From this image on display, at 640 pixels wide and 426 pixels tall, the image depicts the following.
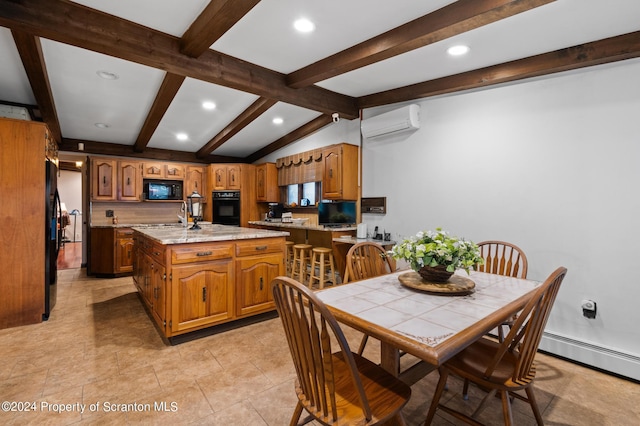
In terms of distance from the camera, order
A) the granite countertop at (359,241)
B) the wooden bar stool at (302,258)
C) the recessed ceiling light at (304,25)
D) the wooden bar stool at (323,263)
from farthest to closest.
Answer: the wooden bar stool at (302,258) < the wooden bar stool at (323,263) < the granite countertop at (359,241) < the recessed ceiling light at (304,25)

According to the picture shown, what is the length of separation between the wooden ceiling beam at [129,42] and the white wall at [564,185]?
6.87ft

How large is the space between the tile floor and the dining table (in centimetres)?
78

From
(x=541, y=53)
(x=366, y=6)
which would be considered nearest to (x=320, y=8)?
(x=366, y=6)

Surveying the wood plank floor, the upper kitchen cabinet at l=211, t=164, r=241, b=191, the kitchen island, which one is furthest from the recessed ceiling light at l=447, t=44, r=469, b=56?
the wood plank floor

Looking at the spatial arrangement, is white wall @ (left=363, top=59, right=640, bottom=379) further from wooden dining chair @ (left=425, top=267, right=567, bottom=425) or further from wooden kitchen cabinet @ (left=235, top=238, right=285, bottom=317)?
wooden kitchen cabinet @ (left=235, top=238, right=285, bottom=317)

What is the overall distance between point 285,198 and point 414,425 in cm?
501

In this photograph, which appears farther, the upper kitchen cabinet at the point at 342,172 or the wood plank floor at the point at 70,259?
the wood plank floor at the point at 70,259

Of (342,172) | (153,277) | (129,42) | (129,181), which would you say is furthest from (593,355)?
(129,181)

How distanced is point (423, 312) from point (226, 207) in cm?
565

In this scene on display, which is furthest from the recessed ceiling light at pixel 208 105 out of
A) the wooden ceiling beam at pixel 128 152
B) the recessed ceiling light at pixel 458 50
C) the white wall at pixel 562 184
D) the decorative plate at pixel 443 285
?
the decorative plate at pixel 443 285

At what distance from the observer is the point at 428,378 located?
7.21 ft

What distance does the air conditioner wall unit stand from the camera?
367 cm

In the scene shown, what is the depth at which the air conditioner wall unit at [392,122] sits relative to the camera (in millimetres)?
3670

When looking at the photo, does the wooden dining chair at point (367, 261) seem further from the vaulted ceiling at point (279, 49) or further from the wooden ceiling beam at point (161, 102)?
the wooden ceiling beam at point (161, 102)
